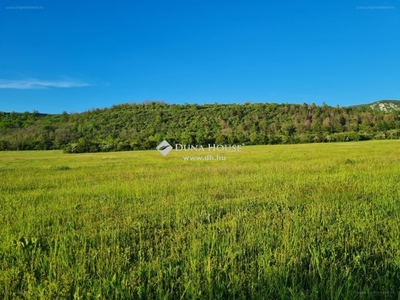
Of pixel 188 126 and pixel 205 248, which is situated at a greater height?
pixel 188 126

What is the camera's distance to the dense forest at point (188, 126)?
68188 millimetres

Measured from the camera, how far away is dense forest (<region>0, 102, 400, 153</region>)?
68.2 m

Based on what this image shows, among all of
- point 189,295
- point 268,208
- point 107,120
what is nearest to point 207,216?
point 268,208

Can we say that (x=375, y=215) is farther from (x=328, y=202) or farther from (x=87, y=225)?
(x=87, y=225)

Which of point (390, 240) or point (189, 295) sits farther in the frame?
point (390, 240)

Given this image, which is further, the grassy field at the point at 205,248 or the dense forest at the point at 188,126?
the dense forest at the point at 188,126

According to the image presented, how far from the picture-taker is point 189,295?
10.7 ft

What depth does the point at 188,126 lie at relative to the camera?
311 ft

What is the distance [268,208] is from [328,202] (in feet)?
5.57

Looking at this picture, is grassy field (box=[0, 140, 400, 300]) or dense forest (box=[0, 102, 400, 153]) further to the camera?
dense forest (box=[0, 102, 400, 153])

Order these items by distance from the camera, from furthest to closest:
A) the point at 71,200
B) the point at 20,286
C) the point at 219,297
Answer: the point at 71,200, the point at 20,286, the point at 219,297

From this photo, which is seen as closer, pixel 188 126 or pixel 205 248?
pixel 205 248

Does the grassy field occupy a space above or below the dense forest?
below

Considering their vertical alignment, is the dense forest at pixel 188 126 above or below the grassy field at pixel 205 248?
above
